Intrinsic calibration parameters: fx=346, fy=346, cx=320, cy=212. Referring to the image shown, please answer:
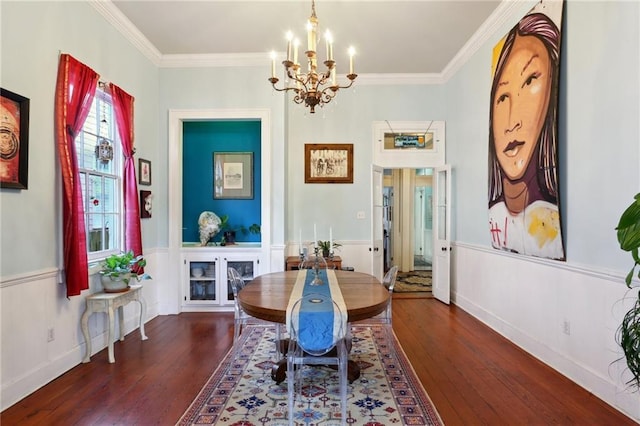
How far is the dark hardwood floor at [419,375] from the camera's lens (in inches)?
86.8

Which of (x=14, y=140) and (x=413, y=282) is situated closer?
(x=14, y=140)

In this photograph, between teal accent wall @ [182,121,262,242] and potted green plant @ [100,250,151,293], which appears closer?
potted green plant @ [100,250,151,293]

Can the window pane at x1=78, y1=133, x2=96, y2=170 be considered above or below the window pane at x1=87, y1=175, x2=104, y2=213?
above

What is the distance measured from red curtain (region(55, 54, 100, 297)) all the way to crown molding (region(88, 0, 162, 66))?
81 cm

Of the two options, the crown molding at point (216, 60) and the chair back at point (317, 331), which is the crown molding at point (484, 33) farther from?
the chair back at point (317, 331)

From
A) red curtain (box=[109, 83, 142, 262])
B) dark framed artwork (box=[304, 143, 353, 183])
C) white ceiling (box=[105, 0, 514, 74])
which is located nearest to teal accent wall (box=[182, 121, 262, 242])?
dark framed artwork (box=[304, 143, 353, 183])

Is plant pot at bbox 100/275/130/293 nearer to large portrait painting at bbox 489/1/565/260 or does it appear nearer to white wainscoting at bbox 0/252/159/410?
white wainscoting at bbox 0/252/159/410

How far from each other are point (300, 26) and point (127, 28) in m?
1.84

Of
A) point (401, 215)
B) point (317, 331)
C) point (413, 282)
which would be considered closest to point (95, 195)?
point (317, 331)

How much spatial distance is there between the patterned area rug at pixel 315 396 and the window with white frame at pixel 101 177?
1725 millimetres

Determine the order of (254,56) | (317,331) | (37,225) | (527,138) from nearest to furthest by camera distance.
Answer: (317,331), (37,225), (527,138), (254,56)

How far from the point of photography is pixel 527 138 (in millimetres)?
3064

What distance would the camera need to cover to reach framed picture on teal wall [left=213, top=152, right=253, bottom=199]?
504cm

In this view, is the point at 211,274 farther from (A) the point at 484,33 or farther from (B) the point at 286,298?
(A) the point at 484,33
